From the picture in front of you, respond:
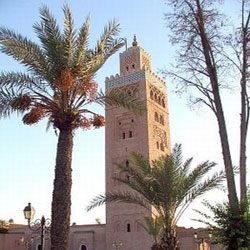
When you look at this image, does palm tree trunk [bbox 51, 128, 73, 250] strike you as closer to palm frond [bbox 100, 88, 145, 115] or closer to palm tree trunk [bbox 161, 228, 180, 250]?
palm frond [bbox 100, 88, 145, 115]

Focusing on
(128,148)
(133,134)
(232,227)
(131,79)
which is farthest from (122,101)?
(131,79)

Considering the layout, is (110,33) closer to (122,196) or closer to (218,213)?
(218,213)

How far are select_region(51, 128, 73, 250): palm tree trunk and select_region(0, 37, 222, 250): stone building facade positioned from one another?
2292 cm

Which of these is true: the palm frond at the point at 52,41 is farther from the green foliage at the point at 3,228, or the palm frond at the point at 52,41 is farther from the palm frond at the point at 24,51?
the green foliage at the point at 3,228

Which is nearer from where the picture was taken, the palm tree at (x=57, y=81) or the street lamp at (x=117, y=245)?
the palm tree at (x=57, y=81)

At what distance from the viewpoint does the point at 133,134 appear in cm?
3622

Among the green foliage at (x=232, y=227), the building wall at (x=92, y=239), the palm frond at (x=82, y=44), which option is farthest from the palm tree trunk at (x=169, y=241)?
the building wall at (x=92, y=239)

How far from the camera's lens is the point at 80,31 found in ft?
31.8

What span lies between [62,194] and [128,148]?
27.5 meters

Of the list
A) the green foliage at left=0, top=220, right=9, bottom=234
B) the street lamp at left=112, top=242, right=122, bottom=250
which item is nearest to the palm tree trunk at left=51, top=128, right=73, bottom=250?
the street lamp at left=112, top=242, right=122, bottom=250

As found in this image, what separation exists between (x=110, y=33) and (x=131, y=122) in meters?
26.7

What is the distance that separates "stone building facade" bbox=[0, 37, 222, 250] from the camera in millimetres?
32500

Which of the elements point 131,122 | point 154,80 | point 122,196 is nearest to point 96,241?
point 131,122

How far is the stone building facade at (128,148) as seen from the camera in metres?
32.5
